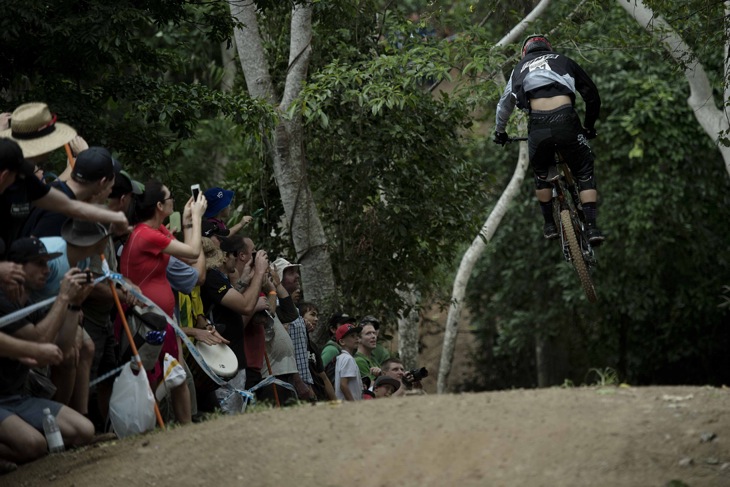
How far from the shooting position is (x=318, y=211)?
1595 cm

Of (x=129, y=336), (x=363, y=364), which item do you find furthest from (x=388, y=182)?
(x=129, y=336)

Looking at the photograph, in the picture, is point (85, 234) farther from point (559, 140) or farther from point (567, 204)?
point (567, 204)

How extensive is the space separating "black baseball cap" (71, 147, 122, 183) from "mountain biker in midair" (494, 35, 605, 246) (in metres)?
4.29

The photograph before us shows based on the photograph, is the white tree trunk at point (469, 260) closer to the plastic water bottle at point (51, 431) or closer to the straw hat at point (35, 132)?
the straw hat at point (35, 132)

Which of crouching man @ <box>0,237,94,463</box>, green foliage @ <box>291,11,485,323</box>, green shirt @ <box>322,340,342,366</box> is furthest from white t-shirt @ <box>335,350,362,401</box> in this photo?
green foliage @ <box>291,11,485,323</box>

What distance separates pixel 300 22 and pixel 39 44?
437 centimetres

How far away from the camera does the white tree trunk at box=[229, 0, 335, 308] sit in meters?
14.4

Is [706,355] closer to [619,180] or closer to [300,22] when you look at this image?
[619,180]

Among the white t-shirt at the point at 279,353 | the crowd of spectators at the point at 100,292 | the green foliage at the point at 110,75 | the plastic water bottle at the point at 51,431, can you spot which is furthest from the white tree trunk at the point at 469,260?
the plastic water bottle at the point at 51,431

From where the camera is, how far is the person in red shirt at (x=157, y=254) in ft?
26.9

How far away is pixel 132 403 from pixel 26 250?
1.34 metres

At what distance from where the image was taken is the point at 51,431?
24.4 ft

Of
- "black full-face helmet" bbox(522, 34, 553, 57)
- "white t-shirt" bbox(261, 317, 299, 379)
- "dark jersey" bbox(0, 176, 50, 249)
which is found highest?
"black full-face helmet" bbox(522, 34, 553, 57)

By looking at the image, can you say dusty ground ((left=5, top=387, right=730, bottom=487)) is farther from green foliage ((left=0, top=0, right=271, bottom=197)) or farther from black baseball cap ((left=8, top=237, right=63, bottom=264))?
green foliage ((left=0, top=0, right=271, bottom=197))
